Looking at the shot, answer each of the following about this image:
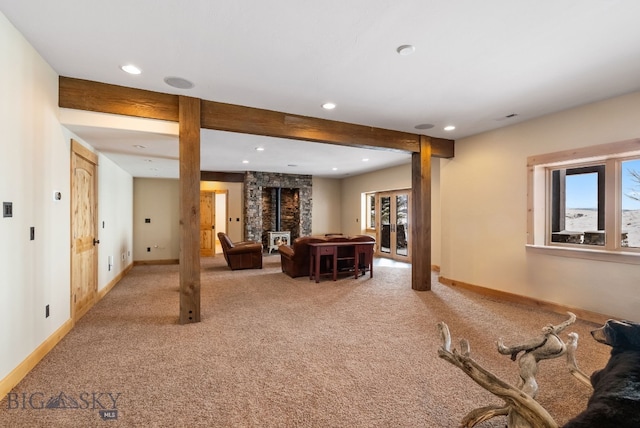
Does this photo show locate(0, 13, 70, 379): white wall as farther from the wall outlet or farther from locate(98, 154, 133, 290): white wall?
locate(98, 154, 133, 290): white wall

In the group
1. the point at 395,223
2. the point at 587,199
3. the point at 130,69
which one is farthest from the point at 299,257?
the point at 587,199

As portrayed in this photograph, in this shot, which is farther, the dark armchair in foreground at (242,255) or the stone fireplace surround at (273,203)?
the stone fireplace surround at (273,203)

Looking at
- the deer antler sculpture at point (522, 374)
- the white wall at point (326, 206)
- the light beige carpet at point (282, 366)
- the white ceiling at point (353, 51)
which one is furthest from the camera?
the white wall at point (326, 206)

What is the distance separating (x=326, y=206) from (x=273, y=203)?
1900 mm

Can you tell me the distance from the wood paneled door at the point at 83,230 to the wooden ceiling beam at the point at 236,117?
645mm

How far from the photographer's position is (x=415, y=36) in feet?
7.39

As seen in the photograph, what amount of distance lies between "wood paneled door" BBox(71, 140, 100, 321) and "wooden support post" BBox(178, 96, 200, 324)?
3.91 ft

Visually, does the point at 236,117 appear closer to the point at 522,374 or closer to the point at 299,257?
the point at 299,257

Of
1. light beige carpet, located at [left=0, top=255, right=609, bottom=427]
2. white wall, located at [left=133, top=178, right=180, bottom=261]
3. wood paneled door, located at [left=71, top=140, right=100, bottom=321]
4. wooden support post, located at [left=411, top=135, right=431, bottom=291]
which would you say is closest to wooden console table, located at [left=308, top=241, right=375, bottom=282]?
wooden support post, located at [left=411, top=135, right=431, bottom=291]

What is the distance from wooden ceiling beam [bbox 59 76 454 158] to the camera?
2.99 m

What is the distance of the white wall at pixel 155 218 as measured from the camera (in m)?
7.39

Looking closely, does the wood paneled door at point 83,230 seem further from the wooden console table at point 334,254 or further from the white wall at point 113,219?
the wooden console table at point 334,254

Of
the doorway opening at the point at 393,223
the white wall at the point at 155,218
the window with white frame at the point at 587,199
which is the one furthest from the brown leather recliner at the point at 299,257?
the white wall at the point at 155,218

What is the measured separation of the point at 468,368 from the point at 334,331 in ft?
6.27
